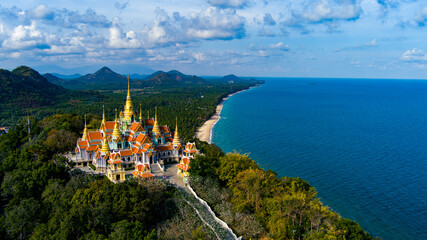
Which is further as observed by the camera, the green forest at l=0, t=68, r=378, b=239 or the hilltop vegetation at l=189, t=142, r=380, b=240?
the hilltop vegetation at l=189, t=142, r=380, b=240

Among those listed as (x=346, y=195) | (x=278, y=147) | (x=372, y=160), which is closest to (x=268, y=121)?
(x=278, y=147)

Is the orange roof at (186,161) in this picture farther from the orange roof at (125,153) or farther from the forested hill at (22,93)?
the forested hill at (22,93)

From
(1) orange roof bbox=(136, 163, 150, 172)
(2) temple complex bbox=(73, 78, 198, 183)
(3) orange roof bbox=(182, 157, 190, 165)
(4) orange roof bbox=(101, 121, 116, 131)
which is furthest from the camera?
(4) orange roof bbox=(101, 121, 116, 131)

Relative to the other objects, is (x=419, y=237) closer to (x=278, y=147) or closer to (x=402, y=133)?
(x=278, y=147)

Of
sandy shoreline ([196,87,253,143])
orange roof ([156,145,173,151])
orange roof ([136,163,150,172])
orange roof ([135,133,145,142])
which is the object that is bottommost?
sandy shoreline ([196,87,253,143])

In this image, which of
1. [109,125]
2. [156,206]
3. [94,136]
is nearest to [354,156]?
[156,206]

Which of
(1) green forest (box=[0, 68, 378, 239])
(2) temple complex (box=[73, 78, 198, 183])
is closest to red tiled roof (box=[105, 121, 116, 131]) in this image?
(2) temple complex (box=[73, 78, 198, 183])

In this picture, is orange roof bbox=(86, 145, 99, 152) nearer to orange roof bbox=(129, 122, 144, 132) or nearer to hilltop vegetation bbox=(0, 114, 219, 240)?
hilltop vegetation bbox=(0, 114, 219, 240)
